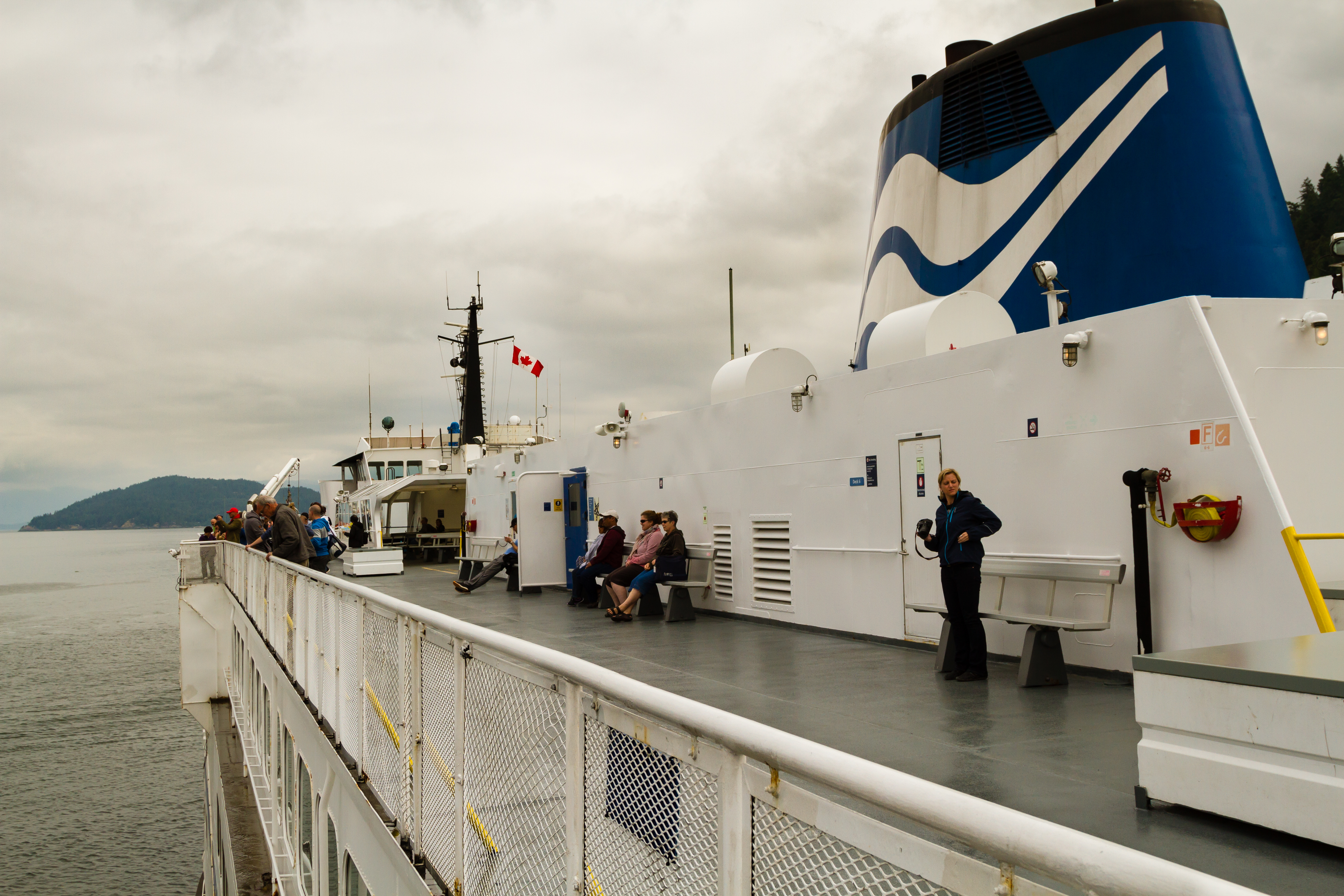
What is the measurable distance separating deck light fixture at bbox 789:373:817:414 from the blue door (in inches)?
257

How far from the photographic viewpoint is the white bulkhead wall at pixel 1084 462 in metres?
6.75

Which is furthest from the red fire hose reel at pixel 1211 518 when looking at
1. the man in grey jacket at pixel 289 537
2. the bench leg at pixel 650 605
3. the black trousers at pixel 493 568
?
the black trousers at pixel 493 568

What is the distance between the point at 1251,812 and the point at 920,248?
8877 mm

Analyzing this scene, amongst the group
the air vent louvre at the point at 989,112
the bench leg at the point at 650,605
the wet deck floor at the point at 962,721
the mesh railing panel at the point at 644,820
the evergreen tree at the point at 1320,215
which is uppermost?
the evergreen tree at the point at 1320,215

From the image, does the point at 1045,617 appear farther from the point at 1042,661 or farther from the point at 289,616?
the point at 289,616

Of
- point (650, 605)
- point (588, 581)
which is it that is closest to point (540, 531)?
point (588, 581)

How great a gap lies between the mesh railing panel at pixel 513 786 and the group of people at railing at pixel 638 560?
27.6 ft

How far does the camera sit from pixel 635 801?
7.93 feet

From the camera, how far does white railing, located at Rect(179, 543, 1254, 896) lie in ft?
4.49

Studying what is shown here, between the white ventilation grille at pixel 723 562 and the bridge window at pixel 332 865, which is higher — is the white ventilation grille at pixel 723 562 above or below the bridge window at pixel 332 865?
above

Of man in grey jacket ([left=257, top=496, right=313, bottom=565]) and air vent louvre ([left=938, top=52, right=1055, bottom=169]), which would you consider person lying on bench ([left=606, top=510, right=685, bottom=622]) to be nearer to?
man in grey jacket ([left=257, top=496, right=313, bottom=565])

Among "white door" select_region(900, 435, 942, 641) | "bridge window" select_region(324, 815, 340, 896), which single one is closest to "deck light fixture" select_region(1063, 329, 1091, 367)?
"white door" select_region(900, 435, 942, 641)

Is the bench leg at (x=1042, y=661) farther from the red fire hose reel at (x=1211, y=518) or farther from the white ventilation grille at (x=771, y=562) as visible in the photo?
the white ventilation grille at (x=771, y=562)

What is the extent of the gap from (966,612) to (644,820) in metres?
5.65
